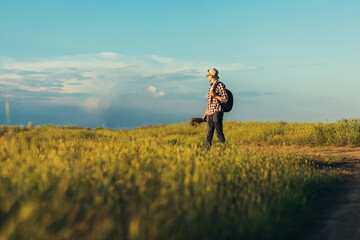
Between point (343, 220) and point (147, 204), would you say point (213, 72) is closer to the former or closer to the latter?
point (343, 220)

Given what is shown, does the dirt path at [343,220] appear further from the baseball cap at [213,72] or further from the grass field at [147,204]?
the baseball cap at [213,72]

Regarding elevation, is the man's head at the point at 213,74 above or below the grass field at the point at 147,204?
above

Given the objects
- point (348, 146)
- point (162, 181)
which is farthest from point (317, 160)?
point (162, 181)

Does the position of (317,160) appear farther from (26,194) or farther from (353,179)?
(26,194)

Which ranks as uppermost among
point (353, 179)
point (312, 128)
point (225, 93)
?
point (225, 93)

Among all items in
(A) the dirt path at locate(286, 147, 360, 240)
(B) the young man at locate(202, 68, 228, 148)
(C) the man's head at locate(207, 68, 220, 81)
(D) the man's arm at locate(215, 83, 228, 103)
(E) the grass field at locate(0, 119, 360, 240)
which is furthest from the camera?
(C) the man's head at locate(207, 68, 220, 81)

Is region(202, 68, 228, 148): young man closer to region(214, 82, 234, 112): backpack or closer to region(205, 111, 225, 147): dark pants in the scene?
region(205, 111, 225, 147): dark pants

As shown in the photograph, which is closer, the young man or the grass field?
the grass field

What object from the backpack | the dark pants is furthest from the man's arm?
the dark pants

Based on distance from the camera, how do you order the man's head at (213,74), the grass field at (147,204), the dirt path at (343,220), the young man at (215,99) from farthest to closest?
the man's head at (213,74)
the young man at (215,99)
the dirt path at (343,220)
the grass field at (147,204)

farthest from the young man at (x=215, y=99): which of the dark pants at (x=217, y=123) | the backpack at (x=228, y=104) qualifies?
the backpack at (x=228, y=104)

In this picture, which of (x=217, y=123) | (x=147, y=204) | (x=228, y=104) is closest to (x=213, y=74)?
(x=228, y=104)

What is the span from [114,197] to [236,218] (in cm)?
154

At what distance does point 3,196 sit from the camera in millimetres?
3904
